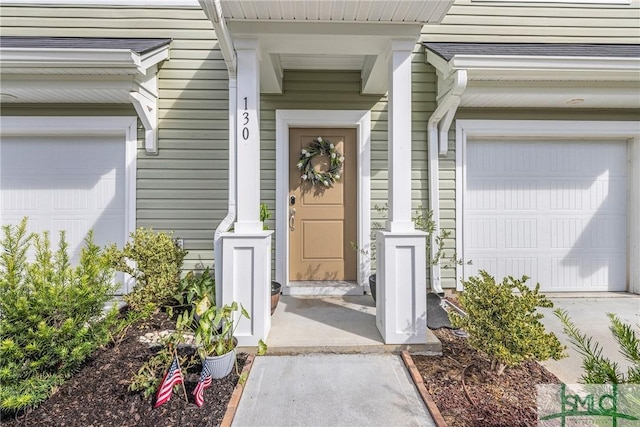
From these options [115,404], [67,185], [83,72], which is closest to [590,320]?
[115,404]

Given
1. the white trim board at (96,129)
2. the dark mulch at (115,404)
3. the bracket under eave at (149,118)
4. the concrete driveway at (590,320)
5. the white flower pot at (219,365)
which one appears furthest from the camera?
the white trim board at (96,129)

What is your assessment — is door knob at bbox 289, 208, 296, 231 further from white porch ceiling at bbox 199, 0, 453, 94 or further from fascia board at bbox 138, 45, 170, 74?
fascia board at bbox 138, 45, 170, 74

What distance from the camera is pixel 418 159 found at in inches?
143

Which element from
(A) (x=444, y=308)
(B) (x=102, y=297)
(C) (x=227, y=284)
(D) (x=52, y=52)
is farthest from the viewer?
(A) (x=444, y=308)

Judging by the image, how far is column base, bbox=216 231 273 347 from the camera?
2.29m

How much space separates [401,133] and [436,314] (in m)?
1.72

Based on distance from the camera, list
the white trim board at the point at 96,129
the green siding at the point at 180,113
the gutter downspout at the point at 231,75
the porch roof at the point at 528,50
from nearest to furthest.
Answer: the gutter downspout at the point at 231,75
the porch roof at the point at 528,50
the white trim board at the point at 96,129
the green siding at the point at 180,113

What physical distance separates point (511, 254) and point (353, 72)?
114 inches

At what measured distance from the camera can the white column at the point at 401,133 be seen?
2383 millimetres

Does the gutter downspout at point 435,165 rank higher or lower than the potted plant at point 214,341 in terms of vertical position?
higher

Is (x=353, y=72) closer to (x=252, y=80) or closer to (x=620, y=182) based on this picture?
(x=252, y=80)

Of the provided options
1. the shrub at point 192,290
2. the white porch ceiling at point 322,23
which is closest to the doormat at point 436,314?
the shrub at point 192,290

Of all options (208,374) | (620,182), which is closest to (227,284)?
(208,374)

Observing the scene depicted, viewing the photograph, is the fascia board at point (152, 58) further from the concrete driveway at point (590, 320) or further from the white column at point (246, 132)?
the concrete driveway at point (590, 320)
